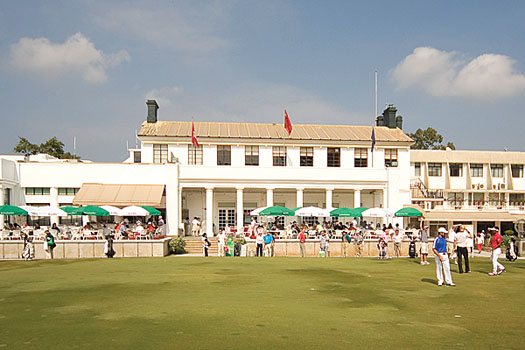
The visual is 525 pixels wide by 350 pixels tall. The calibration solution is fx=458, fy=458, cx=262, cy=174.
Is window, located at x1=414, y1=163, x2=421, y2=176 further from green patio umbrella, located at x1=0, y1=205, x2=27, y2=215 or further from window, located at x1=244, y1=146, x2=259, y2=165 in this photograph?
green patio umbrella, located at x1=0, y1=205, x2=27, y2=215

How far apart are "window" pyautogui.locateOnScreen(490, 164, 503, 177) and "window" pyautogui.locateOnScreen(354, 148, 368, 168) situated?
1641cm

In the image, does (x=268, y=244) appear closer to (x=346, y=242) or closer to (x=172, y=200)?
(x=346, y=242)

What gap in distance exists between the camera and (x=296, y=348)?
710cm

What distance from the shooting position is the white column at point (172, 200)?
108 feet

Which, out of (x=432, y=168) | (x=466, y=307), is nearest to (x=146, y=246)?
(x=466, y=307)

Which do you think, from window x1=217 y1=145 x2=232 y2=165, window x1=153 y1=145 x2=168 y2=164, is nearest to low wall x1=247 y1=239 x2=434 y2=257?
window x1=217 y1=145 x2=232 y2=165

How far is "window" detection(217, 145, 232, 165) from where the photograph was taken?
127 feet

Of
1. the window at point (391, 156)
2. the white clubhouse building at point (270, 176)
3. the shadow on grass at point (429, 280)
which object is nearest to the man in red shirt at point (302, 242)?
the white clubhouse building at point (270, 176)

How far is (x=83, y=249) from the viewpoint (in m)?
23.7

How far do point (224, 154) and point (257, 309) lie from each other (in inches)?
1159

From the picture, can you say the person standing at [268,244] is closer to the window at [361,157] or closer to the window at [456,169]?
the window at [361,157]

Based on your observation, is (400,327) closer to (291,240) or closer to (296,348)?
(296,348)

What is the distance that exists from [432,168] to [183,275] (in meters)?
37.2

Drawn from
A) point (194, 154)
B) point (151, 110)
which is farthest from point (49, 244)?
point (151, 110)
